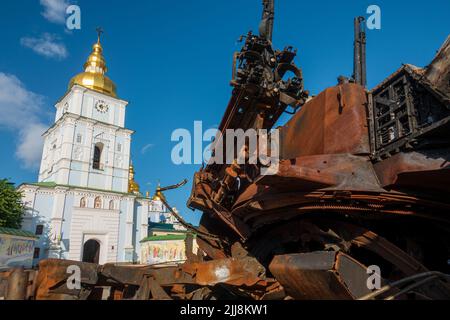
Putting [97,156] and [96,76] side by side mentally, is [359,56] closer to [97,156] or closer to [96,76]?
[97,156]

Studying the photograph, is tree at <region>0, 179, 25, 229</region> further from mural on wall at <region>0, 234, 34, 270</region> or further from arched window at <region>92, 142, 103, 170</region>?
arched window at <region>92, 142, 103, 170</region>

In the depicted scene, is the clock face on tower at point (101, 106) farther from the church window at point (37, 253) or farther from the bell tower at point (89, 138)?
the church window at point (37, 253)

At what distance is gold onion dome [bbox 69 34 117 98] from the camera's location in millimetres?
43094

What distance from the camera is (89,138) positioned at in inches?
1558

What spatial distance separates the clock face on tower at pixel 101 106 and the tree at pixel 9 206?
15331mm

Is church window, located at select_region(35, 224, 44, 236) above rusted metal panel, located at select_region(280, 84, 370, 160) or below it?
below

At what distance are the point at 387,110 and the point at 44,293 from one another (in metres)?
4.78

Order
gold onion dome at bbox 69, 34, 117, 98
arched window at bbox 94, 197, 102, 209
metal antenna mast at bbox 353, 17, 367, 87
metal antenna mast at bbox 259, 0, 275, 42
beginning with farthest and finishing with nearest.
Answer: gold onion dome at bbox 69, 34, 117, 98, arched window at bbox 94, 197, 102, 209, metal antenna mast at bbox 353, 17, 367, 87, metal antenna mast at bbox 259, 0, 275, 42

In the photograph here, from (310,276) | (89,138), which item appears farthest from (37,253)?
(310,276)

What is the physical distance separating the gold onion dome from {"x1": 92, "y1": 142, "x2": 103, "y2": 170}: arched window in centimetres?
738

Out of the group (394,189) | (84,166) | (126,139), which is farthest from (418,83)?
(126,139)

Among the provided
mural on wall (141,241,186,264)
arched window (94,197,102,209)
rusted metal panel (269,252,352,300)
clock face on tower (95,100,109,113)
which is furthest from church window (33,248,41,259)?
rusted metal panel (269,252,352,300)

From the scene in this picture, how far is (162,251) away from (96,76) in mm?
25276
